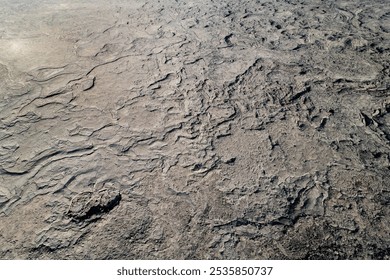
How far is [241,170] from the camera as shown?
1.46 metres

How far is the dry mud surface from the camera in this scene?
1219mm

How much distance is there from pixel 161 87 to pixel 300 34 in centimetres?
133

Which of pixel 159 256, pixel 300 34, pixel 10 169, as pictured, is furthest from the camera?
pixel 300 34

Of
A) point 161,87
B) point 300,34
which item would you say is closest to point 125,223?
point 161,87

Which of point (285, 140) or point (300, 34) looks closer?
point (285, 140)

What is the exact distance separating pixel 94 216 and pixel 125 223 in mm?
145

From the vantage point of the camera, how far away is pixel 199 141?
1623 mm

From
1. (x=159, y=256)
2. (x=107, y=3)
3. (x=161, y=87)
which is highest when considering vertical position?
(x=107, y=3)

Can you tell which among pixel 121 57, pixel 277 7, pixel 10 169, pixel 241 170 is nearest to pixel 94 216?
pixel 10 169

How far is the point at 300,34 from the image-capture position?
8.32ft

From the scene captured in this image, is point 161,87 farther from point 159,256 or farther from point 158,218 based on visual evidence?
point 159,256

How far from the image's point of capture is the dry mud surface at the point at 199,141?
1219mm

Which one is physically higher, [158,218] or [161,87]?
[161,87]

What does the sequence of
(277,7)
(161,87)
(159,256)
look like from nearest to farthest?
(159,256), (161,87), (277,7)
